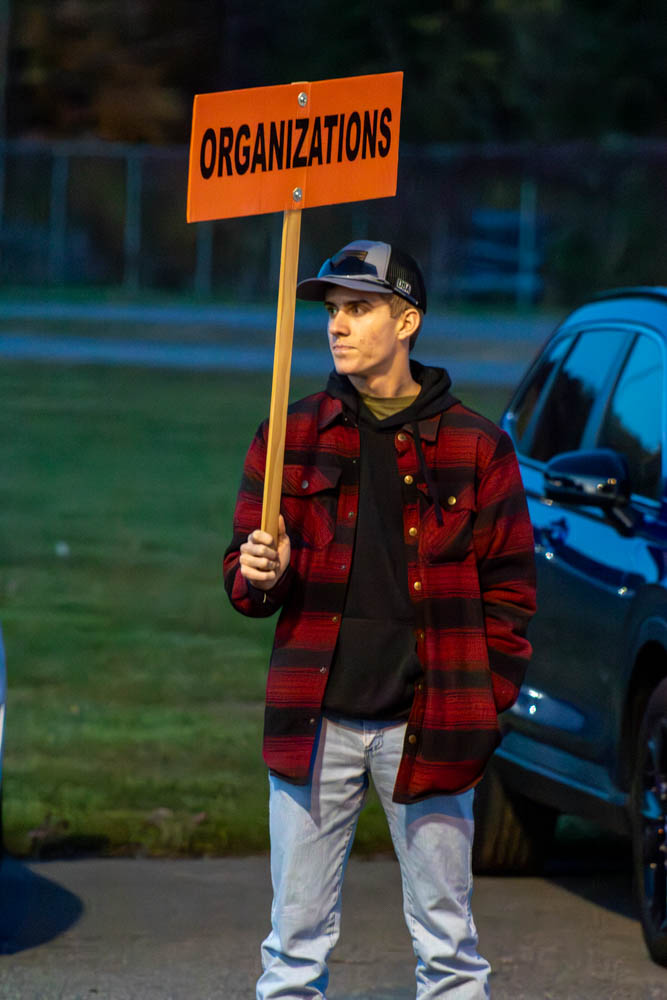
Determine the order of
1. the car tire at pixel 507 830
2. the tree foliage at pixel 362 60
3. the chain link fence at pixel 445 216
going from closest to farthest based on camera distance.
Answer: the car tire at pixel 507 830
the chain link fence at pixel 445 216
the tree foliage at pixel 362 60

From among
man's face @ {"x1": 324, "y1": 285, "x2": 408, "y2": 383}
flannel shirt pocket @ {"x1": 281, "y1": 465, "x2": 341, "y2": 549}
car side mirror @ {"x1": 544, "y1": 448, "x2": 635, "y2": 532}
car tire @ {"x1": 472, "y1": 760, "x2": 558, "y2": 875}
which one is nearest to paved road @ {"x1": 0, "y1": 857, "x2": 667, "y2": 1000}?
car tire @ {"x1": 472, "y1": 760, "x2": 558, "y2": 875}

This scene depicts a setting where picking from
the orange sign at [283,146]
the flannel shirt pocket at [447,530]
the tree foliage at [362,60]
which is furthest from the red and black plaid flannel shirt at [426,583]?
the tree foliage at [362,60]

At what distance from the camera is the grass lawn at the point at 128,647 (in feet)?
23.5

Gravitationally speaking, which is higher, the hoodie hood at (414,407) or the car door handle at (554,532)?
the hoodie hood at (414,407)

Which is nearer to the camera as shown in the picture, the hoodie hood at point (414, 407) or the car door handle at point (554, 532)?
the hoodie hood at point (414, 407)

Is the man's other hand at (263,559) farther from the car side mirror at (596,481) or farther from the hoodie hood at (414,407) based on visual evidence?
the car side mirror at (596,481)

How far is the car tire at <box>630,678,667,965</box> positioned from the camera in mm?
5551

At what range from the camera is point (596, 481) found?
6.04 metres

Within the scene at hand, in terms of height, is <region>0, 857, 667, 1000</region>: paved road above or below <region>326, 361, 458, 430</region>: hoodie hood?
below

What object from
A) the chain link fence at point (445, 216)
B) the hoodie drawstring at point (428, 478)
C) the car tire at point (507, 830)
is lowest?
the car tire at point (507, 830)

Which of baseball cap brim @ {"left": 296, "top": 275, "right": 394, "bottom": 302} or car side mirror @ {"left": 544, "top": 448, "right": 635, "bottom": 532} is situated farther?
car side mirror @ {"left": 544, "top": 448, "right": 635, "bottom": 532}

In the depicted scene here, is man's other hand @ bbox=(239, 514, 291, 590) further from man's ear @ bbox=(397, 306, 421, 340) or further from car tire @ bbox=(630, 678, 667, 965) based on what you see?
car tire @ bbox=(630, 678, 667, 965)

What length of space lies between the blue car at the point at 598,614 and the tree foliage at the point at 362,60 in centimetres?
3774

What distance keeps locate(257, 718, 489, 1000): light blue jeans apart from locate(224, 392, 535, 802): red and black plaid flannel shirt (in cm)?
6
